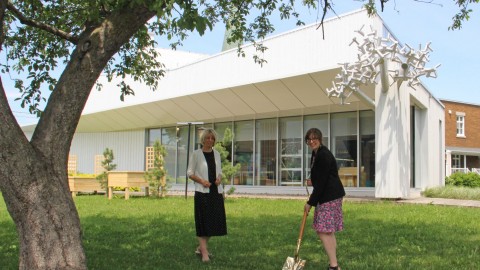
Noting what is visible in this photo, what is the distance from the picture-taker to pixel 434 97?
1906 cm

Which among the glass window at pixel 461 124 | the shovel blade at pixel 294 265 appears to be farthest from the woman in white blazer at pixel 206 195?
the glass window at pixel 461 124

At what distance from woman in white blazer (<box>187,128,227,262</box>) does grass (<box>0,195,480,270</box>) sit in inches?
12.7

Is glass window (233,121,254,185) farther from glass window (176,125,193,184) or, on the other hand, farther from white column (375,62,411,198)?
white column (375,62,411,198)

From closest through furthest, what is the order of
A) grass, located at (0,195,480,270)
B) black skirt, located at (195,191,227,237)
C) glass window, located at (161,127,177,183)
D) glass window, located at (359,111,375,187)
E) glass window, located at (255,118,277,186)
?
1. grass, located at (0,195,480,270)
2. black skirt, located at (195,191,227,237)
3. glass window, located at (359,111,375,187)
4. glass window, located at (255,118,277,186)
5. glass window, located at (161,127,177,183)

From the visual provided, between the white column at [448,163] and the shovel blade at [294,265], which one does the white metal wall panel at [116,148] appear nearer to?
the white column at [448,163]

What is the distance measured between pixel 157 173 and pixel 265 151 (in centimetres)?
573

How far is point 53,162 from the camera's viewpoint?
4465 mm

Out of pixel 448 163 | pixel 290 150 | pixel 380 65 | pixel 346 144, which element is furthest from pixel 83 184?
pixel 448 163

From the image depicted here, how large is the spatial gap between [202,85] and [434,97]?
29.1 ft

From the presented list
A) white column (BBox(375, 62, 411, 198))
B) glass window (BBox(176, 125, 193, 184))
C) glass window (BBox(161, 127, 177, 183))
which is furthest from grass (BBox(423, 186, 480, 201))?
glass window (BBox(161, 127, 177, 183))

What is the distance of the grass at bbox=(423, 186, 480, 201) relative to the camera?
1703 cm

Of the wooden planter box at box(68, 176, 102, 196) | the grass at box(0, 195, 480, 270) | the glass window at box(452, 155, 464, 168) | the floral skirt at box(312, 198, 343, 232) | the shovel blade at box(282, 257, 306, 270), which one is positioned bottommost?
the grass at box(0, 195, 480, 270)

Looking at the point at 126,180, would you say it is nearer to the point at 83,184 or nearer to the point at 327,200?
the point at 83,184

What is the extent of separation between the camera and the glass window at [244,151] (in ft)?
73.0
